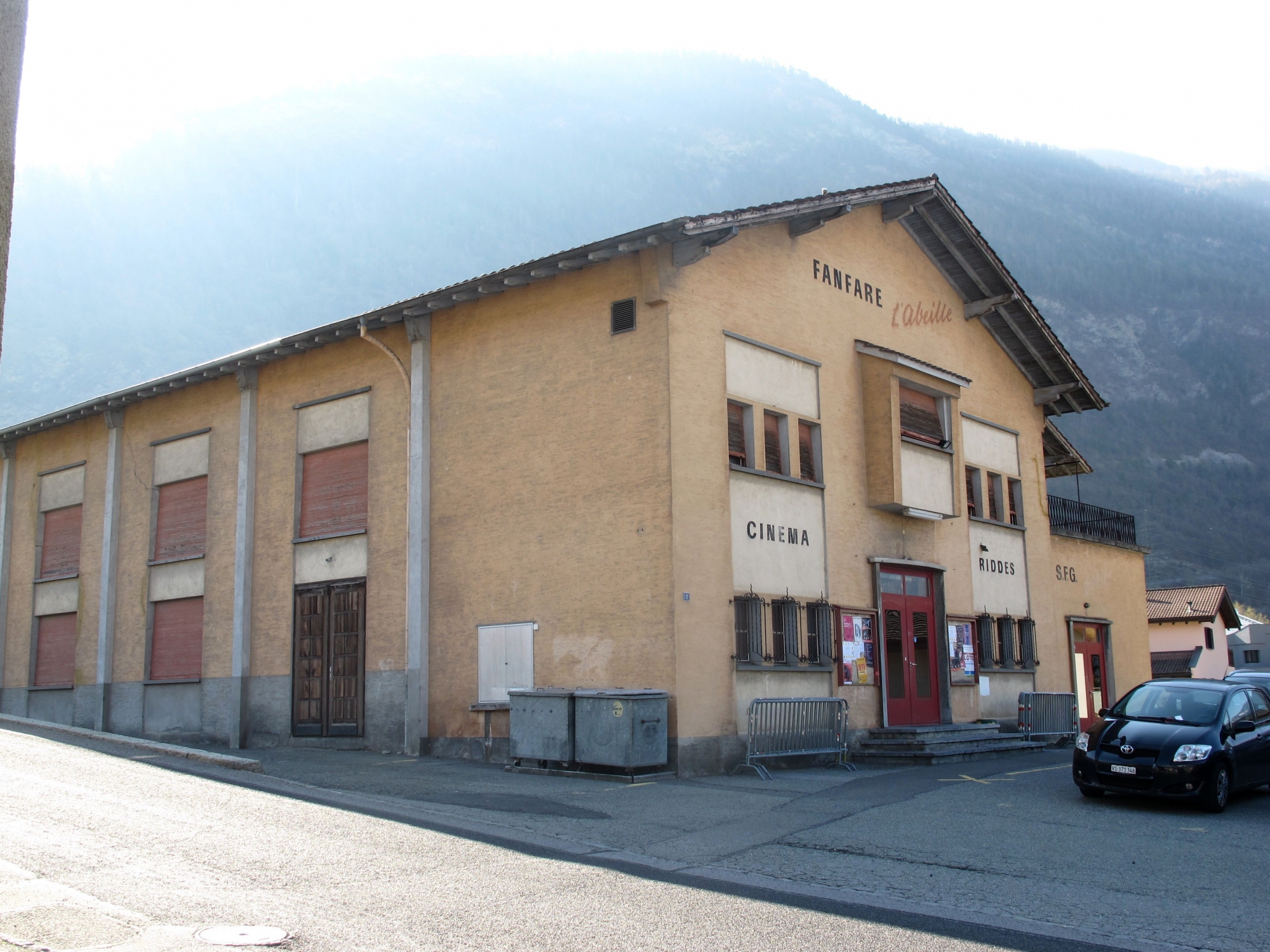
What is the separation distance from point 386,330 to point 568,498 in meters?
5.57

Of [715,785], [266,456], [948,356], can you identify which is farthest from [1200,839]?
[266,456]

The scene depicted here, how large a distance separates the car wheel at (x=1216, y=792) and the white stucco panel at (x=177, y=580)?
1795 cm

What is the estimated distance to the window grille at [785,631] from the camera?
1688 centimetres

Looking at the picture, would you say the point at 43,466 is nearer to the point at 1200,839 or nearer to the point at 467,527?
the point at 467,527

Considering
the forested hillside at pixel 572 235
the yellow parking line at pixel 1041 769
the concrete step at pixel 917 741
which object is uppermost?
the forested hillside at pixel 572 235

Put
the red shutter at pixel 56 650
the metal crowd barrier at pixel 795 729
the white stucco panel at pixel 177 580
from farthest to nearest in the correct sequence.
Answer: the red shutter at pixel 56 650 → the white stucco panel at pixel 177 580 → the metal crowd barrier at pixel 795 729

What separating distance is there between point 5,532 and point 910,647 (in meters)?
22.2

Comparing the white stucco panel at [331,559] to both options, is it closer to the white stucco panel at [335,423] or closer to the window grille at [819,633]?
the white stucco panel at [335,423]

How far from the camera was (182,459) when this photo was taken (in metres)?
23.4

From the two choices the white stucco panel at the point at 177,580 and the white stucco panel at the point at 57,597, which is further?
the white stucco panel at the point at 57,597

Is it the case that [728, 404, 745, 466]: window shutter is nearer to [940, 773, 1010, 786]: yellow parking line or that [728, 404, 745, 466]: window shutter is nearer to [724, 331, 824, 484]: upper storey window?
[724, 331, 824, 484]: upper storey window

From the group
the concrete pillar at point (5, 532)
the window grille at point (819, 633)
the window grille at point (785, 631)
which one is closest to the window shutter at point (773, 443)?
the window grille at point (785, 631)

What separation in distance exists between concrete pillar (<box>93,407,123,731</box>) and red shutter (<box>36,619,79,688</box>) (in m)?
1.37

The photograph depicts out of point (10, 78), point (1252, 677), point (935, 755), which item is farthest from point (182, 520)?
point (1252, 677)
